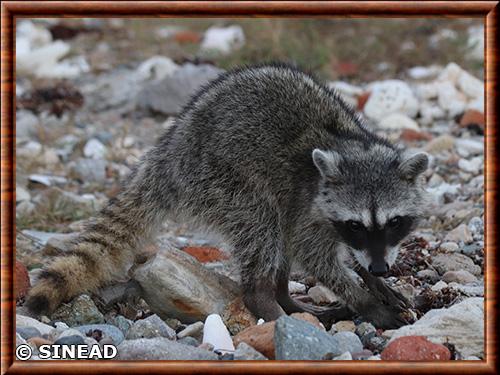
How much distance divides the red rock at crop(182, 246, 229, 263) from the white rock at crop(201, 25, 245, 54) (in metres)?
5.60

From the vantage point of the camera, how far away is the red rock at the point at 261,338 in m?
4.25

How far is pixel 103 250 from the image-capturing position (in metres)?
5.41

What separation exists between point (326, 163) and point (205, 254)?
1.51 metres

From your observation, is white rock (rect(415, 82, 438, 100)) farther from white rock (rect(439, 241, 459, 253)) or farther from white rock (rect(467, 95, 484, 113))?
white rock (rect(439, 241, 459, 253))

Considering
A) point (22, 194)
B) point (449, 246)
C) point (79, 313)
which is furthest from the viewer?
point (22, 194)

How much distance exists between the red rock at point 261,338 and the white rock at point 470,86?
19.9 feet

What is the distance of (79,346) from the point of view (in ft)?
13.9

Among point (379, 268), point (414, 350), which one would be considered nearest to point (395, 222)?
point (379, 268)

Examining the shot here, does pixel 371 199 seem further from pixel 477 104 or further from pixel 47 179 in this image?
pixel 477 104

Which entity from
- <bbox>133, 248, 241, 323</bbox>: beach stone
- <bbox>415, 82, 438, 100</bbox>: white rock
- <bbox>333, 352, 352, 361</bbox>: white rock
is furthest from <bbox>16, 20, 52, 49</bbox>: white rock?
<bbox>333, 352, 352, 361</bbox>: white rock

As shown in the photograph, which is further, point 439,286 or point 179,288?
point 439,286

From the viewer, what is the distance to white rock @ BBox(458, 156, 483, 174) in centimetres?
788

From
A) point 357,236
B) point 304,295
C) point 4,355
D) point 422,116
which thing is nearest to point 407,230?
point 357,236

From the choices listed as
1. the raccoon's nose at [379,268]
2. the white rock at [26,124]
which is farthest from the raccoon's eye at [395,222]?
the white rock at [26,124]
